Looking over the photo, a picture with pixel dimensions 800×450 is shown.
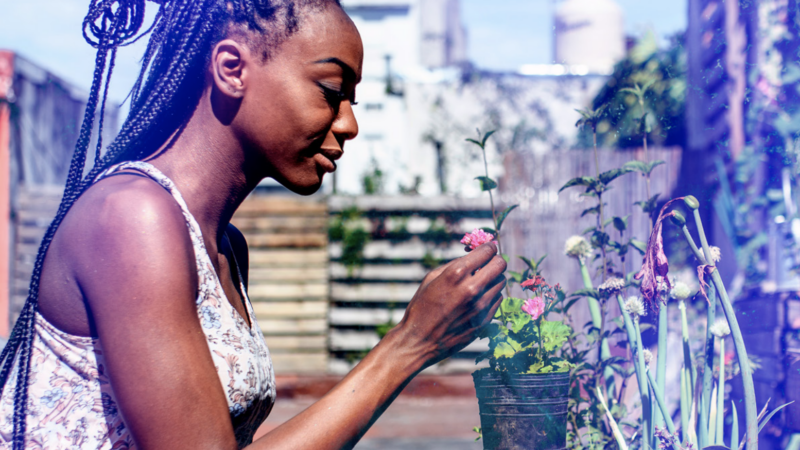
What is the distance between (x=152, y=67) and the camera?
3.84 ft

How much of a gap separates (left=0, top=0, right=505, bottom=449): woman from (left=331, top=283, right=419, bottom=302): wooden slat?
543cm

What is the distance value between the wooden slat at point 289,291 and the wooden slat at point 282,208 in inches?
31.5

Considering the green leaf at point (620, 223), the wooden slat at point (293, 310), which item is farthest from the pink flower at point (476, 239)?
the wooden slat at point (293, 310)

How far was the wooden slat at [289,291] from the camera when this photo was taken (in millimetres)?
6754

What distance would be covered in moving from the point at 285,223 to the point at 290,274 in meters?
0.57

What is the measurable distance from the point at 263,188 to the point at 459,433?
7.61 metres

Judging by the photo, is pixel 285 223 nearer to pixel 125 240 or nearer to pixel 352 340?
pixel 352 340

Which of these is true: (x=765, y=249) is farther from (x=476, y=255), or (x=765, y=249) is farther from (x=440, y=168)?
(x=440, y=168)

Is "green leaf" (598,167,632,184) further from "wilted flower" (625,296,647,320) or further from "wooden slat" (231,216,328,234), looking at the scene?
"wooden slat" (231,216,328,234)

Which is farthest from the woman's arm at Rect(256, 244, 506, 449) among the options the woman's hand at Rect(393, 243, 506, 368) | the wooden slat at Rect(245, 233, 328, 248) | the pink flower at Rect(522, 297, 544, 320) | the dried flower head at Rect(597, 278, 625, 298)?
the wooden slat at Rect(245, 233, 328, 248)

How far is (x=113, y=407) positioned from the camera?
0.99 metres

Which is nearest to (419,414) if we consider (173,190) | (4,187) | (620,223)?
(620,223)

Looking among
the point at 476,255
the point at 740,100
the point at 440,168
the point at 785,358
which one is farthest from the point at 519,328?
the point at 440,168

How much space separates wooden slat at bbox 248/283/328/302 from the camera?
6.75m
